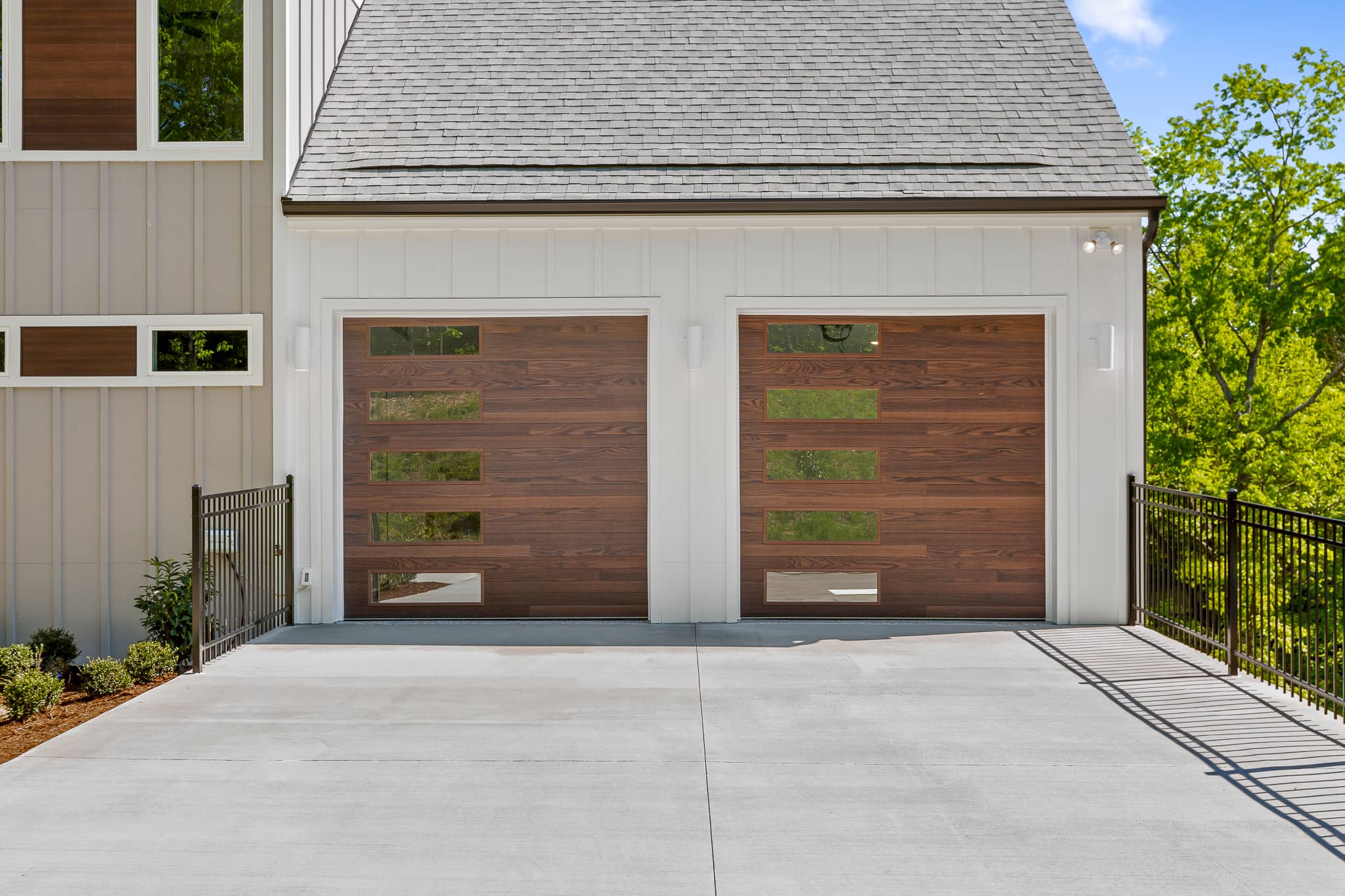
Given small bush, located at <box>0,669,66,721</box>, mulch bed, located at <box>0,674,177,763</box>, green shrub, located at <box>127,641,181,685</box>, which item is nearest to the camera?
mulch bed, located at <box>0,674,177,763</box>

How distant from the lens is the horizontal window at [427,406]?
8062 mm

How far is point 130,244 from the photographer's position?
7.95 m

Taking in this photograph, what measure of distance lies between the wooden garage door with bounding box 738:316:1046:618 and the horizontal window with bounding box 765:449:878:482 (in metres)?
0.01

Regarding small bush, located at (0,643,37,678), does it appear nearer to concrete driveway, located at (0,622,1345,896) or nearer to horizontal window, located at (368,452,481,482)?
concrete driveway, located at (0,622,1345,896)

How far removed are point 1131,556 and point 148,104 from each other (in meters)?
8.64

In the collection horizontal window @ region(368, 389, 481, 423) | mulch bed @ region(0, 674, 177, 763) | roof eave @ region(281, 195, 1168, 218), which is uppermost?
roof eave @ region(281, 195, 1168, 218)

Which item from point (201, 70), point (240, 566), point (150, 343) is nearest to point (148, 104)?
point (201, 70)

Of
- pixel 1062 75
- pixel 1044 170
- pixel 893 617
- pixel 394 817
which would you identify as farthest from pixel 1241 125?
pixel 394 817

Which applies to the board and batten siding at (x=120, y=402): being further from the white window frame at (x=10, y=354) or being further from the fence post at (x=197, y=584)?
the fence post at (x=197, y=584)

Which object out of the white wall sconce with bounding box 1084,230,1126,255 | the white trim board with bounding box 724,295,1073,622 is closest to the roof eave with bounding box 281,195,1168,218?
the white wall sconce with bounding box 1084,230,1126,255

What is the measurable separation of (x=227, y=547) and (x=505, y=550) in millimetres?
2079

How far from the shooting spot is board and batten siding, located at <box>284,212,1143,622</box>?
7797mm

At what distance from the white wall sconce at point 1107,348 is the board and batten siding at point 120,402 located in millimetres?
6601

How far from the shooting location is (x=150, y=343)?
7.93 m
